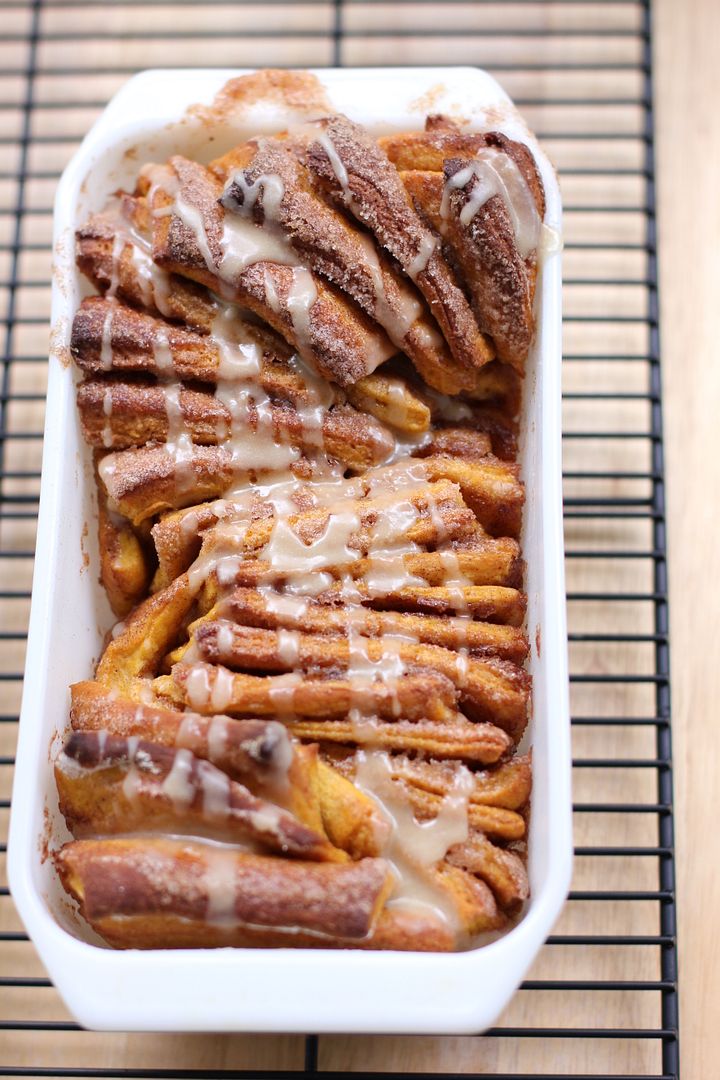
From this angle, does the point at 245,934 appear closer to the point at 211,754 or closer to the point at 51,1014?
the point at 211,754

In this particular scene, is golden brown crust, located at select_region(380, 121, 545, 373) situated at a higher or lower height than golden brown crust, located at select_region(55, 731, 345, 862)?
higher

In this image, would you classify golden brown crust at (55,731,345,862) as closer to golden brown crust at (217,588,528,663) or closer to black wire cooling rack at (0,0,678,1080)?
golden brown crust at (217,588,528,663)

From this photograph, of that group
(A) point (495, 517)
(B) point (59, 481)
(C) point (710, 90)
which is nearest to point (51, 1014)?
(B) point (59, 481)

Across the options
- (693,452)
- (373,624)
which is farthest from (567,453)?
(373,624)

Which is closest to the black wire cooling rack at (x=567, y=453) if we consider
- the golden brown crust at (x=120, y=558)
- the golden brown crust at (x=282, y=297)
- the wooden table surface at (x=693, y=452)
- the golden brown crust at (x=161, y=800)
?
the wooden table surface at (x=693, y=452)

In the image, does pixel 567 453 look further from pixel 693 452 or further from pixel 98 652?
pixel 98 652

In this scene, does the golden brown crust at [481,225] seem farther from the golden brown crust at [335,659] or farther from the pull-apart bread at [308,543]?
the golden brown crust at [335,659]

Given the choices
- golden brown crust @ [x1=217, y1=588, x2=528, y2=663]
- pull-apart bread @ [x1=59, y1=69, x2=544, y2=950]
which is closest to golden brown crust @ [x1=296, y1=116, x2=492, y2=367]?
pull-apart bread @ [x1=59, y1=69, x2=544, y2=950]
